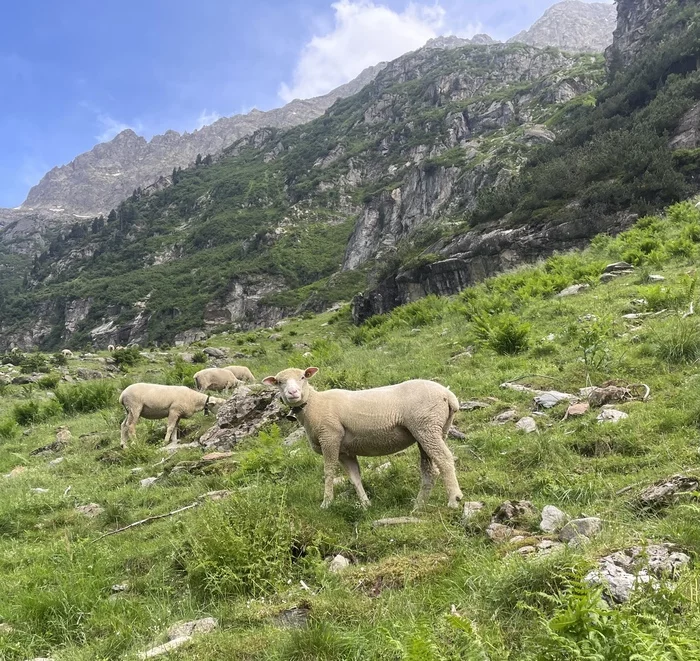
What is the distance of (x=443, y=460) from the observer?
6.28 meters

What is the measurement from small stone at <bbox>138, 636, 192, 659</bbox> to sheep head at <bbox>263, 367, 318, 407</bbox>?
123 inches

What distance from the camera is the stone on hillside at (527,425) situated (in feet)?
25.7

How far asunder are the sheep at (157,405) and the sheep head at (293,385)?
7.33 m

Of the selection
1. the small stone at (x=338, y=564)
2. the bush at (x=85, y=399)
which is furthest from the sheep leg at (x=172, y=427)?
the small stone at (x=338, y=564)

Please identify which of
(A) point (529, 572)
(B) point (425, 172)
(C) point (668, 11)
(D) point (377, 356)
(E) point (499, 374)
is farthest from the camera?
(B) point (425, 172)

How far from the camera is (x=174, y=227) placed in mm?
180625

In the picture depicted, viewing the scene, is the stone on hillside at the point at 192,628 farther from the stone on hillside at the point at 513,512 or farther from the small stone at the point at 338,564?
the stone on hillside at the point at 513,512

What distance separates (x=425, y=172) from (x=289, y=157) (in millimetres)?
95021

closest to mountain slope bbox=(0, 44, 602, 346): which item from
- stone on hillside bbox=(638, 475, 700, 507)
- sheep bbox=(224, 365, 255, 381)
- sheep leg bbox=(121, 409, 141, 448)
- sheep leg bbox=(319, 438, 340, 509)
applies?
sheep bbox=(224, 365, 255, 381)

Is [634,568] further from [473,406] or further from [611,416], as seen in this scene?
[473,406]

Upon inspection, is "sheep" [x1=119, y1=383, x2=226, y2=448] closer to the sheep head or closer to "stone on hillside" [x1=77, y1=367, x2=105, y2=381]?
the sheep head

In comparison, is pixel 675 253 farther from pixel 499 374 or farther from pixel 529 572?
pixel 529 572

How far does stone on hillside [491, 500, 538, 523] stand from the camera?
5.20 meters

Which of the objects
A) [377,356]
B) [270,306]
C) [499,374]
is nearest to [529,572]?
[499,374]
